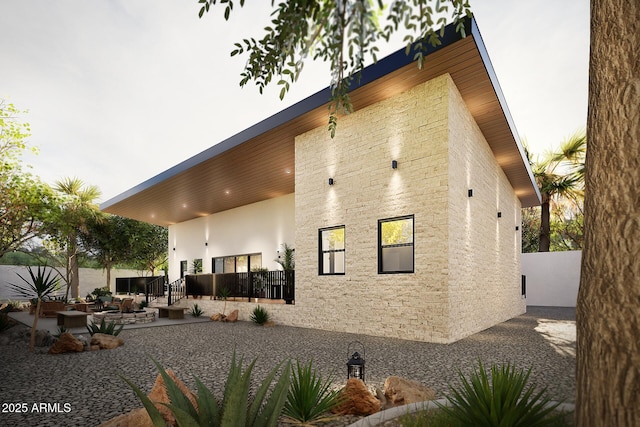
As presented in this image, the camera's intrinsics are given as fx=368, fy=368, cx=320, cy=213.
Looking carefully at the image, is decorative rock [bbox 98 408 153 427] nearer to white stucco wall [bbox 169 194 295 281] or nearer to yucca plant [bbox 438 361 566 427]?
yucca plant [bbox 438 361 566 427]

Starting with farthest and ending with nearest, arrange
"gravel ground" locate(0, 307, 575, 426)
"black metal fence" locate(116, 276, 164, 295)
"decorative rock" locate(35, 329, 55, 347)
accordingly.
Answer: "black metal fence" locate(116, 276, 164, 295)
"decorative rock" locate(35, 329, 55, 347)
"gravel ground" locate(0, 307, 575, 426)

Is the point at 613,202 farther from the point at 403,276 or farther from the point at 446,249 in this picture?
the point at 403,276

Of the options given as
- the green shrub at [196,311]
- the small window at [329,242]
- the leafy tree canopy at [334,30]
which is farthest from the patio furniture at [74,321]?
the leafy tree canopy at [334,30]

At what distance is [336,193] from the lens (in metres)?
9.52

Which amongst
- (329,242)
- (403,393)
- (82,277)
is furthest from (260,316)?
(82,277)

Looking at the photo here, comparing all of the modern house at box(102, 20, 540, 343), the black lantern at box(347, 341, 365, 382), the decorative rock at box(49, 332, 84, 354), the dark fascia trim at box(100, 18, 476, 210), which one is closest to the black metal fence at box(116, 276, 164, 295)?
the dark fascia trim at box(100, 18, 476, 210)

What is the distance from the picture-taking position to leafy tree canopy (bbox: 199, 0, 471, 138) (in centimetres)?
228

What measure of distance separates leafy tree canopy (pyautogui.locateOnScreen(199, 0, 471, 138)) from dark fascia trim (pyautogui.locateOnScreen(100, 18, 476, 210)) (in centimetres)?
119

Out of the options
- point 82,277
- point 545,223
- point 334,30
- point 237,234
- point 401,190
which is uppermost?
point 334,30

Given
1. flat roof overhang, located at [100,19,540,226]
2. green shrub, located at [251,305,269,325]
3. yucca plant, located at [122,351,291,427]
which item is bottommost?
green shrub, located at [251,305,269,325]

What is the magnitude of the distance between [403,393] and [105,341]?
637 cm

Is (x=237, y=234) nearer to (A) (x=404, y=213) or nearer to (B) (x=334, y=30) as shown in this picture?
(A) (x=404, y=213)

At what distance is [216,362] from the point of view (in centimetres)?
587

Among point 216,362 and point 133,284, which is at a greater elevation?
point 216,362
